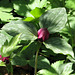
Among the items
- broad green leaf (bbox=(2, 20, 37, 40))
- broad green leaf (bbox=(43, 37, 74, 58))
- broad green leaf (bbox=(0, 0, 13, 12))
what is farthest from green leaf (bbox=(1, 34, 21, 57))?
broad green leaf (bbox=(0, 0, 13, 12))

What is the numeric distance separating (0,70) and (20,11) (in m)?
0.71

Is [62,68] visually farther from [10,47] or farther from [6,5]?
[6,5]

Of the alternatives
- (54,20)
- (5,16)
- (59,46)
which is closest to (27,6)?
(5,16)

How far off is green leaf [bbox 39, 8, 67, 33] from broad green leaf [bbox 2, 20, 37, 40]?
3.6 inches

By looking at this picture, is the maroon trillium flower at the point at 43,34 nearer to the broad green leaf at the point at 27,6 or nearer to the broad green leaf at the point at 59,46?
the broad green leaf at the point at 59,46

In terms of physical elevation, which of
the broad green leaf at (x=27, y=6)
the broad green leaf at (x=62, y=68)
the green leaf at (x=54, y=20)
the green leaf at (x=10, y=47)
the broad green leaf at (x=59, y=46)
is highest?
the broad green leaf at (x=27, y=6)

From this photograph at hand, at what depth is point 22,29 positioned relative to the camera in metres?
0.89

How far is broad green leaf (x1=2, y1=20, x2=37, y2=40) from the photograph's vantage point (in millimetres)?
864

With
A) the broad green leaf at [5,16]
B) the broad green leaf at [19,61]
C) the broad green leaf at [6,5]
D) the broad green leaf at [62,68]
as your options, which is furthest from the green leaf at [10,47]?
the broad green leaf at [6,5]

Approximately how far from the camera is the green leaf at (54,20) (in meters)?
0.91

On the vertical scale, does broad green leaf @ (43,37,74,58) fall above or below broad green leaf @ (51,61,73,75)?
above

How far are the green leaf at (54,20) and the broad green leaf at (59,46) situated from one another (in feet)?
0.23

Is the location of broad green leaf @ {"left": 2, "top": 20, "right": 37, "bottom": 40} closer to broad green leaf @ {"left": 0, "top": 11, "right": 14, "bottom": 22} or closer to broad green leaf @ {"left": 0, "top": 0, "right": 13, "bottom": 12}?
broad green leaf @ {"left": 0, "top": 11, "right": 14, "bottom": 22}

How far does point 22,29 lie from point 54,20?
0.21m
